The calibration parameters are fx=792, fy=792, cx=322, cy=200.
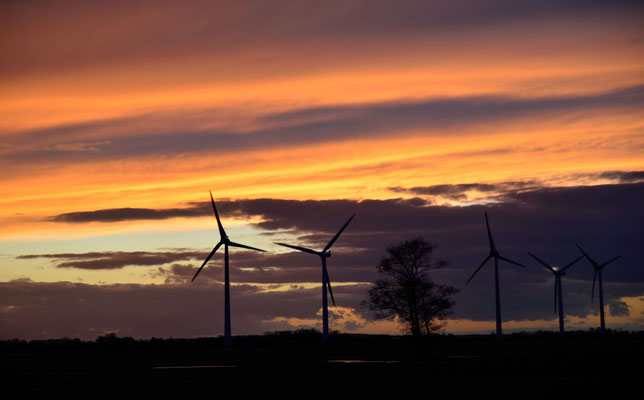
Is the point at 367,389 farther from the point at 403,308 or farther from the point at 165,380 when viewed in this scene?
the point at 403,308

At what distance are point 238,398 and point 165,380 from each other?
2242 centimetres

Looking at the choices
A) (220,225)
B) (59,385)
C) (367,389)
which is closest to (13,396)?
(59,385)

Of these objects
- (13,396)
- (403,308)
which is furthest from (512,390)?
(403,308)

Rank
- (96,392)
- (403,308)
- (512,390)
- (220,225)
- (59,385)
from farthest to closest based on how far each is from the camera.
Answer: (220,225)
(403,308)
(59,385)
(96,392)
(512,390)

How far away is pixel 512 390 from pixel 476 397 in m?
5.41

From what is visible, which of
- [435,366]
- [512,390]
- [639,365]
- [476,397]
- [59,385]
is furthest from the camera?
[435,366]

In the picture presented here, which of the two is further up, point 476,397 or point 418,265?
point 418,265

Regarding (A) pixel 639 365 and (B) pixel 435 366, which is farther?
(B) pixel 435 366

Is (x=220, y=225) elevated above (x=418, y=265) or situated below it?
above

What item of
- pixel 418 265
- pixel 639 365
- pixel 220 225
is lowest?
pixel 639 365

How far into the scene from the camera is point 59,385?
71.9 m

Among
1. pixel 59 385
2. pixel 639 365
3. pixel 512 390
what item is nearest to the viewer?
pixel 512 390

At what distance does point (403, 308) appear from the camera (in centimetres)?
11500

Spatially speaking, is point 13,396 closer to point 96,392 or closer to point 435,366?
point 96,392
